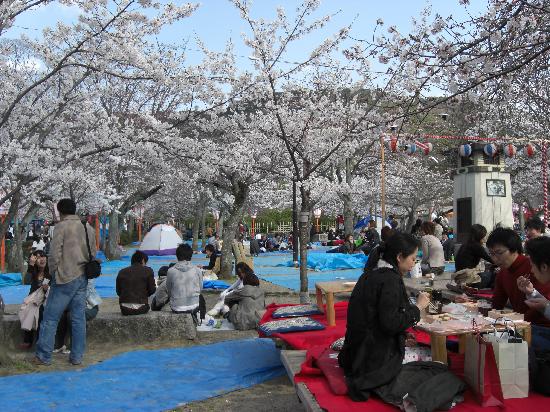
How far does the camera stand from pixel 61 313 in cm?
613

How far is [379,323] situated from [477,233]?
4.91 metres

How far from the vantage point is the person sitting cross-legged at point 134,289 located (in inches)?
291

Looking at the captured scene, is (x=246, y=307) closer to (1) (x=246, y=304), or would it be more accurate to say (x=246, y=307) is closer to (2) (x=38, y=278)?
A: (1) (x=246, y=304)

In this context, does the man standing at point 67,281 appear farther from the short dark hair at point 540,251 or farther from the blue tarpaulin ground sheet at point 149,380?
the short dark hair at point 540,251

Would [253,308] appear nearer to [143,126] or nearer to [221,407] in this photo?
[221,407]

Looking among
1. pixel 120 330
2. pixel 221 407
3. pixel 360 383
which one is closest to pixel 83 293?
pixel 120 330

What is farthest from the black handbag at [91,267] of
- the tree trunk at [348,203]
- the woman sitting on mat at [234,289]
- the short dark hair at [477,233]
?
the tree trunk at [348,203]

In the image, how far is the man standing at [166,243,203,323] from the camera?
25.2ft

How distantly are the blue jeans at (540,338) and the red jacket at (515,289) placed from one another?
8.6 inches

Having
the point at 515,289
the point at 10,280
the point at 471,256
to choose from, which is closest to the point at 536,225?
the point at 471,256

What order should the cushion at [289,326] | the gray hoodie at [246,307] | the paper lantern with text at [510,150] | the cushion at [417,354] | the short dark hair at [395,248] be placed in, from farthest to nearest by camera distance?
the paper lantern with text at [510,150] → the gray hoodie at [246,307] → the cushion at [289,326] → the cushion at [417,354] → the short dark hair at [395,248]

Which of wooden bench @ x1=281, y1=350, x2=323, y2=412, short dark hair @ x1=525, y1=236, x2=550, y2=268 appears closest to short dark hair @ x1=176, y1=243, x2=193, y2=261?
wooden bench @ x1=281, y1=350, x2=323, y2=412

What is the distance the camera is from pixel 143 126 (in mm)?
10516

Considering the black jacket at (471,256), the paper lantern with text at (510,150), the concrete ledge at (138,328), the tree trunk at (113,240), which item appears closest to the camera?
the concrete ledge at (138,328)
